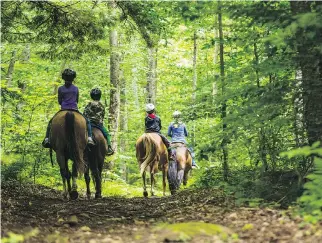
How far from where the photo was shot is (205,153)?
783 centimetres

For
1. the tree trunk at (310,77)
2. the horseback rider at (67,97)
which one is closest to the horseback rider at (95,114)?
the horseback rider at (67,97)

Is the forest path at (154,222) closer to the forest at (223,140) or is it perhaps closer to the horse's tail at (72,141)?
the forest at (223,140)

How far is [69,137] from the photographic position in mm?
9625

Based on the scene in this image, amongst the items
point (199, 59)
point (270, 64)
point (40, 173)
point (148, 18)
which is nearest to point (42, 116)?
point (40, 173)

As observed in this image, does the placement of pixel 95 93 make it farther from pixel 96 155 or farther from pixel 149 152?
pixel 149 152

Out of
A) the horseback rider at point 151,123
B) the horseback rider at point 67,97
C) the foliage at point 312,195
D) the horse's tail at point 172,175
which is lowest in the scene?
the horse's tail at point 172,175

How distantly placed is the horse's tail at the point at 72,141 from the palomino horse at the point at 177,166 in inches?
158

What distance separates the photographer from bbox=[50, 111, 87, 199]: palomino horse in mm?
9562

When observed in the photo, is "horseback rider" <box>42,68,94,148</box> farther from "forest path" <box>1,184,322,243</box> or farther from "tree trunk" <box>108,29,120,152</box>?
"tree trunk" <box>108,29,120,152</box>


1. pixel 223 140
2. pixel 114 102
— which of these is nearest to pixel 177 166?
pixel 114 102

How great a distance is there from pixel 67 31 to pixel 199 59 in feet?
69.0

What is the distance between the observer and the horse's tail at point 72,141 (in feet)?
31.2

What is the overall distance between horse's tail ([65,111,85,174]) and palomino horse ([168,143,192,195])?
13.2 ft

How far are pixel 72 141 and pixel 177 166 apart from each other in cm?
455
